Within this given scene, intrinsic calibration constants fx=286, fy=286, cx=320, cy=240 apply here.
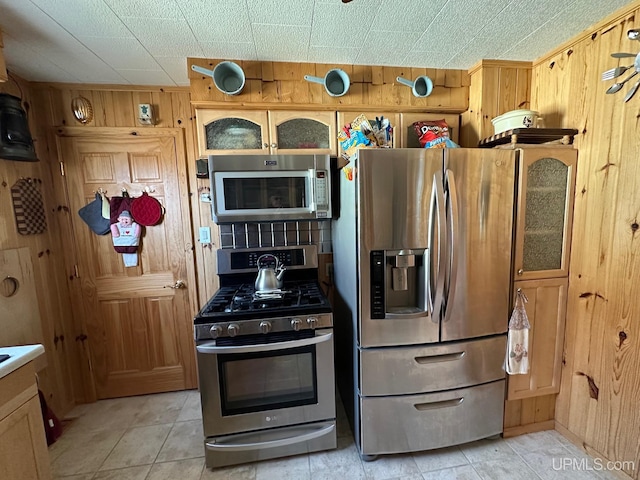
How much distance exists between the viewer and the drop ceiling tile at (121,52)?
158 cm

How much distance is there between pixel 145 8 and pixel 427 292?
1.98m

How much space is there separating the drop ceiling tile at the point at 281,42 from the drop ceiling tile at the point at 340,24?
68mm

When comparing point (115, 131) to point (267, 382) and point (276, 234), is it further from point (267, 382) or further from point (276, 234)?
point (267, 382)

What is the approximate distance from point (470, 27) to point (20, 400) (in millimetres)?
2680

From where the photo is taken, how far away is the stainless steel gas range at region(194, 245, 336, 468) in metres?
1.55

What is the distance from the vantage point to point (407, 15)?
1442 millimetres

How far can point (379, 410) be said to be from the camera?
63.2 inches

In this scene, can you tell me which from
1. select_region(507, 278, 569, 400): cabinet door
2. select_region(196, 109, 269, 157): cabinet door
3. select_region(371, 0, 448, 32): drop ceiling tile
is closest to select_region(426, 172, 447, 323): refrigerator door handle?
select_region(507, 278, 569, 400): cabinet door

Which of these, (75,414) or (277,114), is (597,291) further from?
(75,414)

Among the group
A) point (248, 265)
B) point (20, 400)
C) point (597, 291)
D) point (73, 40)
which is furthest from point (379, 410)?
point (73, 40)

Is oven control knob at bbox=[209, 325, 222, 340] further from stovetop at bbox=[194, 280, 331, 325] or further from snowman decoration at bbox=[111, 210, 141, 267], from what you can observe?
snowman decoration at bbox=[111, 210, 141, 267]

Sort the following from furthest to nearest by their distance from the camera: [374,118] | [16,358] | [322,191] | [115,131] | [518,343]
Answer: [115,131]
[374,118]
[322,191]
[518,343]
[16,358]

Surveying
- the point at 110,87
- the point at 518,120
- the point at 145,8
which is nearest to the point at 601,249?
the point at 518,120

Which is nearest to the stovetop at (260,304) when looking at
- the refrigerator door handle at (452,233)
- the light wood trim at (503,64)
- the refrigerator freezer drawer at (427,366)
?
the refrigerator freezer drawer at (427,366)
